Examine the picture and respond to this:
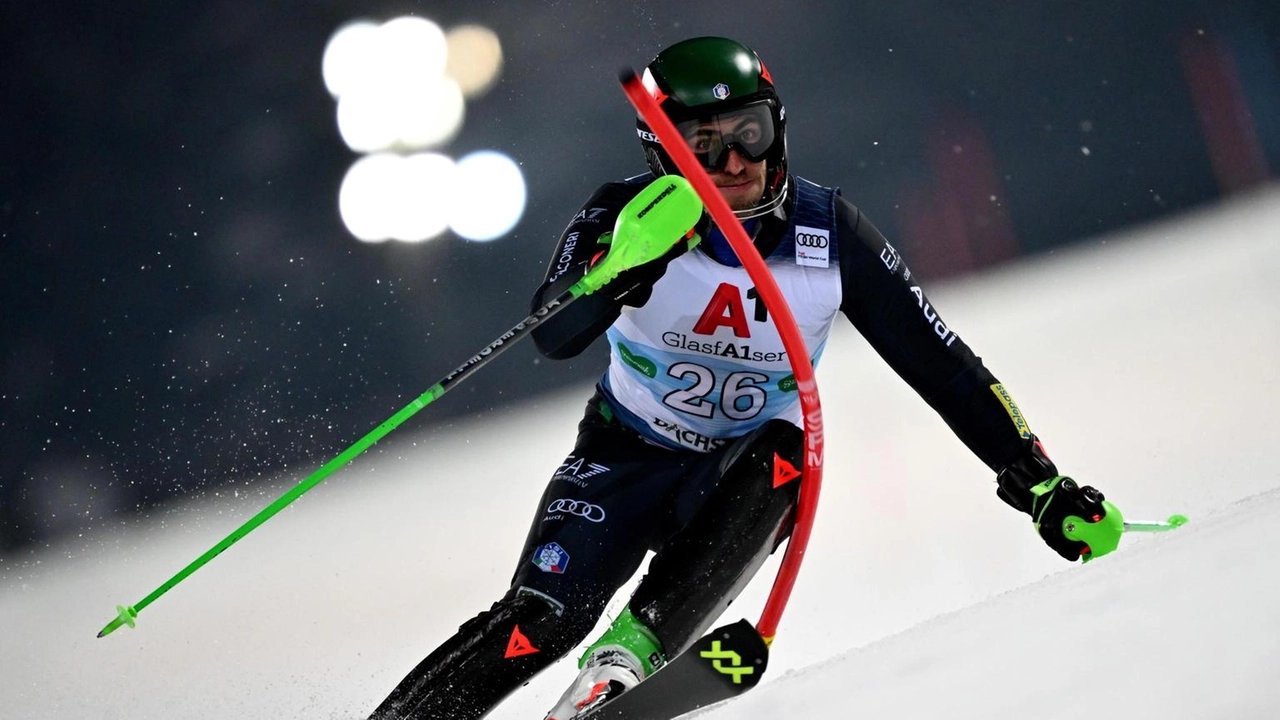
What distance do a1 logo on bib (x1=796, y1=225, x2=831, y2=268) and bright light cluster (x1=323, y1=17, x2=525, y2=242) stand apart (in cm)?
358

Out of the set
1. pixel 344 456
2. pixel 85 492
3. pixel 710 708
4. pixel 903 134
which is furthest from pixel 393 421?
pixel 903 134

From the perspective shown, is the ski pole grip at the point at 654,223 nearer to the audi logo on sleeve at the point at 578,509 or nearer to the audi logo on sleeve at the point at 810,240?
the audi logo on sleeve at the point at 810,240

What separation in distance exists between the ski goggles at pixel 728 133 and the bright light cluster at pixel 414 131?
3.61 meters

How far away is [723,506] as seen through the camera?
8.07 ft

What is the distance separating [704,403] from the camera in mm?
2832

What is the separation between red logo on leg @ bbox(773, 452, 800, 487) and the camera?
2.48 meters

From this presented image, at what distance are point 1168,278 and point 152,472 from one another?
4244mm

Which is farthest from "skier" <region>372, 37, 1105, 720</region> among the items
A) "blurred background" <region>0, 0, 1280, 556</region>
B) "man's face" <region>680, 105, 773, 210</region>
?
"blurred background" <region>0, 0, 1280, 556</region>

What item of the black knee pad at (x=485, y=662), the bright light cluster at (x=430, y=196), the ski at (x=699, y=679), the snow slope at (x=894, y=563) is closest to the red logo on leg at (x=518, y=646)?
the black knee pad at (x=485, y=662)

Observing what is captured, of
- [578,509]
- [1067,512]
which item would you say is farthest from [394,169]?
[1067,512]

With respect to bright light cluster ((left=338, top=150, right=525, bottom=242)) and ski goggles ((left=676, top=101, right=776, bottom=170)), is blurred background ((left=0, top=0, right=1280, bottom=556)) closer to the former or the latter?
bright light cluster ((left=338, top=150, right=525, bottom=242))

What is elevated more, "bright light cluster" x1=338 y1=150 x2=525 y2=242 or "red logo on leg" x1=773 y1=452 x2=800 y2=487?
"bright light cluster" x1=338 y1=150 x2=525 y2=242

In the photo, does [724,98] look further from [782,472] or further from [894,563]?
[894,563]

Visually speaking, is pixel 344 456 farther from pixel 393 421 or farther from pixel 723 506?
pixel 723 506
